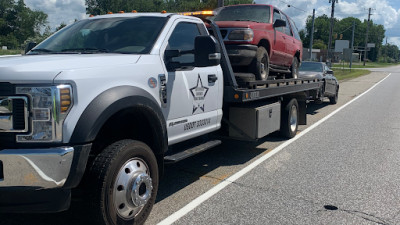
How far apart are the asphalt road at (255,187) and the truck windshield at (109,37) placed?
5.52ft

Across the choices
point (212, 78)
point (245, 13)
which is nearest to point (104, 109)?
point (212, 78)

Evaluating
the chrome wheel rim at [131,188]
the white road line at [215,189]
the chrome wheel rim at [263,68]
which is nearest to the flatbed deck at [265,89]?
the chrome wheel rim at [263,68]

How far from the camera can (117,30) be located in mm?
4566

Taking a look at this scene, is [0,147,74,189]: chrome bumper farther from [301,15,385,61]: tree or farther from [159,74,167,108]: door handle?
[301,15,385,61]: tree

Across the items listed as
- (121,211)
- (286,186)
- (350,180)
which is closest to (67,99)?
(121,211)

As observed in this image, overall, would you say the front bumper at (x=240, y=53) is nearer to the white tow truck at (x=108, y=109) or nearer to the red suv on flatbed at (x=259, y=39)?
the red suv on flatbed at (x=259, y=39)

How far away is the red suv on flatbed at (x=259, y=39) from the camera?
6.66m

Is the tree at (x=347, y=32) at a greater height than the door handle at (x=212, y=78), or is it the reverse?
the tree at (x=347, y=32)

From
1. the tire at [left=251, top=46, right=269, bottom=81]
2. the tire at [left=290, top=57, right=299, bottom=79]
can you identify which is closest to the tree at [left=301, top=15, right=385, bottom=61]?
the tire at [left=290, top=57, right=299, bottom=79]

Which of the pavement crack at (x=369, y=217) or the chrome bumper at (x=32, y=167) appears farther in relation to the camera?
the pavement crack at (x=369, y=217)

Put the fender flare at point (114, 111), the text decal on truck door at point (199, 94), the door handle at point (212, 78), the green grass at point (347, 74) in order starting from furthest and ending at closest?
the green grass at point (347, 74) < the door handle at point (212, 78) < the text decal on truck door at point (199, 94) < the fender flare at point (114, 111)

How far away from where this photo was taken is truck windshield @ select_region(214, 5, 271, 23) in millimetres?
7656

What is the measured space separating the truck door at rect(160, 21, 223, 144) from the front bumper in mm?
1250

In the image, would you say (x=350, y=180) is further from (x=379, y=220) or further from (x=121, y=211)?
(x=121, y=211)
